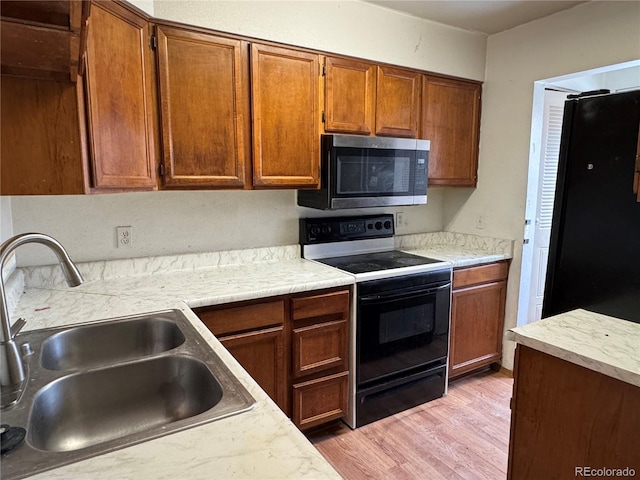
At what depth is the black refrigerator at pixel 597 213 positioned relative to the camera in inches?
60.9

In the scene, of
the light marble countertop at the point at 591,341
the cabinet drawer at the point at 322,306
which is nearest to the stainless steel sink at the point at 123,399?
the cabinet drawer at the point at 322,306

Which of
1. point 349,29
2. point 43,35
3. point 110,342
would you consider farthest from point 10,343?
point 349,29

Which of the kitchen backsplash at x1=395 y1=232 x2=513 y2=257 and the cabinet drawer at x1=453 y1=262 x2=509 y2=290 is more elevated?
the kitchen backsplash at x1=395 y1=232 x2=513 y2=257

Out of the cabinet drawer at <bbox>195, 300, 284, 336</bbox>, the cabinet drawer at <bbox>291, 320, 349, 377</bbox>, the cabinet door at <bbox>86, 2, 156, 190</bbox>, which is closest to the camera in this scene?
the cabinet door at <bbox>86, 2, 156, 190</bbox>

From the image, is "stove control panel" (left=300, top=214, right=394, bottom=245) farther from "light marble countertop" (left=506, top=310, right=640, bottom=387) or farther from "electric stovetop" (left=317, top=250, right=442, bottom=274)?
"light marble countertop" (left=506, top=310, right=640, bottom=387)

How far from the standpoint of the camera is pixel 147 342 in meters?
1.51

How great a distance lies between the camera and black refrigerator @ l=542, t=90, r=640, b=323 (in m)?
1.55

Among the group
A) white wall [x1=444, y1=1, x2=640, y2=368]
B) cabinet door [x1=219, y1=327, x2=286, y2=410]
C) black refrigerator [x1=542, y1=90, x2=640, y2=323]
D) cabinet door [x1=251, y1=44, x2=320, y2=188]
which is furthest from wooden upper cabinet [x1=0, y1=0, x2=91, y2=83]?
white wall [x1=444, y1=1, x2=640, y2=368]

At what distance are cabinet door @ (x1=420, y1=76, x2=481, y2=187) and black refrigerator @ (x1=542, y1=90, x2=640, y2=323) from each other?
1072 millimetres

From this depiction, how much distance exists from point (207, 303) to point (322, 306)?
615 millimetres

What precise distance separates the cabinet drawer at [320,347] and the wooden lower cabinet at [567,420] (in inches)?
Result: 38.1

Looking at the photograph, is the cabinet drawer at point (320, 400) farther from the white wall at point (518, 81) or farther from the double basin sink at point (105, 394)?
the white wall at point (518, 81)

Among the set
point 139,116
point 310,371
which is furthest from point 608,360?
point 139,116

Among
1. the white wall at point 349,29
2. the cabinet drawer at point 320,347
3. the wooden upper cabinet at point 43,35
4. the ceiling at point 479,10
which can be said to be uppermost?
the ceiling at point 479,10
